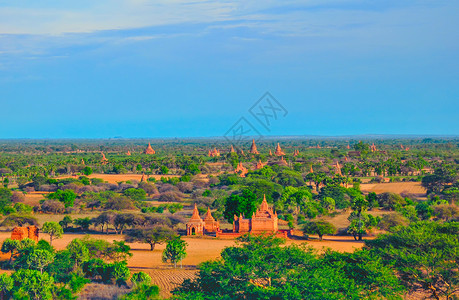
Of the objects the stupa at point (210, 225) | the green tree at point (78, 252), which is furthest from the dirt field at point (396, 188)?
the green tree at point (78, 252)

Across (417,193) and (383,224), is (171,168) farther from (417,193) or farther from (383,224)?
(383,224)

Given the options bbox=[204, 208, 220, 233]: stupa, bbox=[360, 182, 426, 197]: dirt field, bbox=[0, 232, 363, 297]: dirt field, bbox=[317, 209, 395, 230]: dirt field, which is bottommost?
bbox=[0, 232, 363, 297]: dirt field

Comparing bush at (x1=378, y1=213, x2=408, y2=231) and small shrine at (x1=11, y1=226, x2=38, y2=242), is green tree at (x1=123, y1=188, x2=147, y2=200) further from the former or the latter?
bush at (x1=378, y1=213, x2=408, y2=231)

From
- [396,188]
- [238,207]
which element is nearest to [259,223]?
[238,207]

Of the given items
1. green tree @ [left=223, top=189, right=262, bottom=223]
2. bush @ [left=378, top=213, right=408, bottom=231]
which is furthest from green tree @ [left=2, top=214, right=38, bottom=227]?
bush @ [left=378, top=213, right=408, bottom=231]

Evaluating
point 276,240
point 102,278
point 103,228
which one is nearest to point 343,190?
point 103,228

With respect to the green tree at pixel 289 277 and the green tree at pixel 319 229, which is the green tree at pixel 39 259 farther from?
the green tree at pixel 319 229

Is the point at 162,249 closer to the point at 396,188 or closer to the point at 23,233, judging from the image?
the point at 23,233
